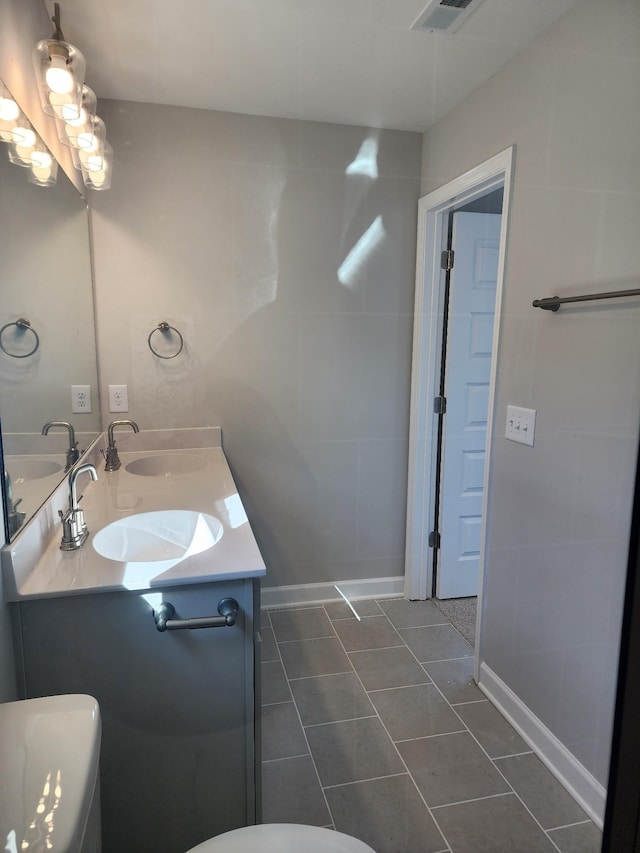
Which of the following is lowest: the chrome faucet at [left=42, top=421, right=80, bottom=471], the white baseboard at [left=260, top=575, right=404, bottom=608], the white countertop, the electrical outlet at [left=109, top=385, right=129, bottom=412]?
the white baseboard at [left=260, top=575, right=404, bottom=608]

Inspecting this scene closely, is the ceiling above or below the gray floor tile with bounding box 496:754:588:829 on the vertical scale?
above

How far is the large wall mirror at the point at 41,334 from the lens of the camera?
1032 millimetres

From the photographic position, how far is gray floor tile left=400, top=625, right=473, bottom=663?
2.07 metres

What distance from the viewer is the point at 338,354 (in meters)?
2.21

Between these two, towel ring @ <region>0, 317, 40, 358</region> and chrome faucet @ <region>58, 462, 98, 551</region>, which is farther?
chrome faucet @ <region>58, 462, 98, 551</region>

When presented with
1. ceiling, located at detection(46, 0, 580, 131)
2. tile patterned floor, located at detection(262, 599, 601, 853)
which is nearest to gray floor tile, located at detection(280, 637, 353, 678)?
tile patterned floor, located at detection(262, 599, 601, 853)

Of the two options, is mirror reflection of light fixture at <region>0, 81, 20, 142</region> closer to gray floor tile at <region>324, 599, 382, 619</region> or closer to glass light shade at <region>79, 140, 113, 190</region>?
glass light shade at <region>79, 140, 113, 190</region>

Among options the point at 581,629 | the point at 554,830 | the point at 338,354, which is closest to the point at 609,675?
the point at 581,629

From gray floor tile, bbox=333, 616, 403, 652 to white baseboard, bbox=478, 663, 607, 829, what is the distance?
407mm

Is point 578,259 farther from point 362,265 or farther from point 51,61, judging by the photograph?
point 51,61

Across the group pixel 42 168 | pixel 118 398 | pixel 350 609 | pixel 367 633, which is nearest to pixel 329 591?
pixel 350 609

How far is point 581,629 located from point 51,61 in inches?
78.9

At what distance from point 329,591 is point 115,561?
137 centimetres

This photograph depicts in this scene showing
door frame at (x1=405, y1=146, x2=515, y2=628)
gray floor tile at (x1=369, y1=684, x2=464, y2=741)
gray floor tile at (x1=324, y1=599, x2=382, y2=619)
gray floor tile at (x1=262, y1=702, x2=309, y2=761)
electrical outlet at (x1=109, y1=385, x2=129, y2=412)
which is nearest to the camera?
gray floor tile at (x1=262, y1=702, x2=309, y2=761)
